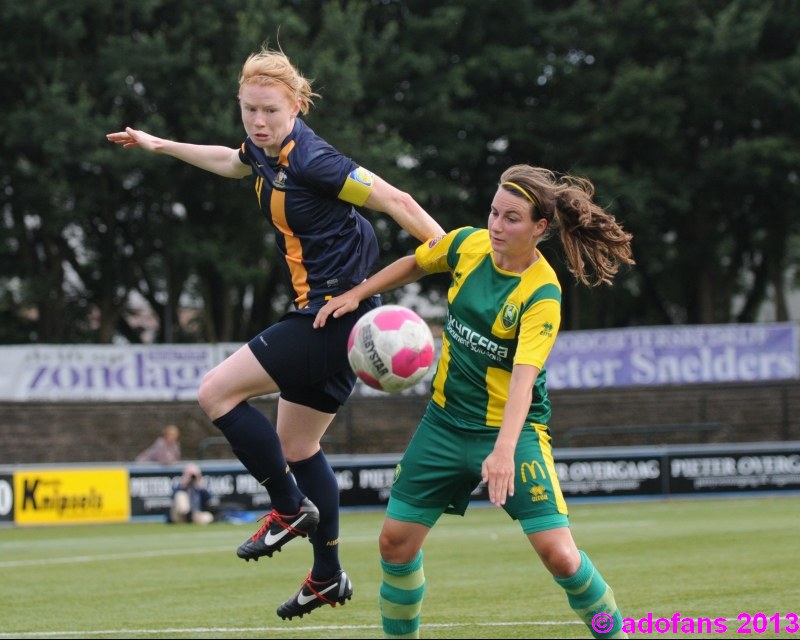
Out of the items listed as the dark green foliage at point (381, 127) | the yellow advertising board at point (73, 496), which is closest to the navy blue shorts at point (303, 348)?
the yellow advertising board at point (73, 496)

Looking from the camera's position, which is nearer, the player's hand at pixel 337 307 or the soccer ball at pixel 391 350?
the soccer ball at pixel 391 350

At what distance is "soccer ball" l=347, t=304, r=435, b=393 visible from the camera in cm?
551

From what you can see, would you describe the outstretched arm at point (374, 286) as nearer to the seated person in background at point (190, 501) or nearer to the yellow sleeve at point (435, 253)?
the yellow sleeve at point (435, 253)

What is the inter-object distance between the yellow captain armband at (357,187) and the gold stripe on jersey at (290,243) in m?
0.31

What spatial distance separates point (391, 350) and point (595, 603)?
149 cm

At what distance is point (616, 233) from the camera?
238 inches

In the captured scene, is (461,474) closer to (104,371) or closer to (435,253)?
(435,253)

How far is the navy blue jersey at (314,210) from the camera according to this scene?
625 cm

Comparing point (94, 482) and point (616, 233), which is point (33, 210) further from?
point (616, 233)

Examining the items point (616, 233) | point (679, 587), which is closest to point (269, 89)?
point (616, 233)

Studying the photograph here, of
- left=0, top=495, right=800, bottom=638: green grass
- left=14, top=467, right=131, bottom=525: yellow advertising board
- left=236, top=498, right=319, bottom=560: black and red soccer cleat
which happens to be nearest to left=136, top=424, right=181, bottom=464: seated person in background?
left=14, top=467, right=131, bottom=525: yellow advertising board

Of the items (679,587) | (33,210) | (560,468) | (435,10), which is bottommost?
(560,468)

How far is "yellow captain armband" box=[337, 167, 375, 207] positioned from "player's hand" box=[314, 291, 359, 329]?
0.47 metres

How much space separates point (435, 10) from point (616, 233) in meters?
27.6
